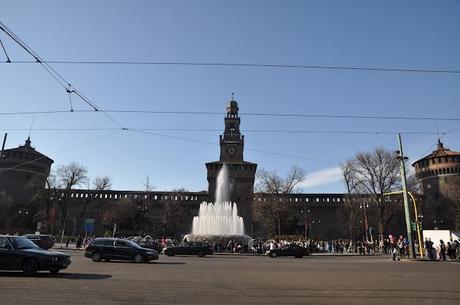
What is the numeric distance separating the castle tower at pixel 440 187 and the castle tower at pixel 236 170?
30.5 m

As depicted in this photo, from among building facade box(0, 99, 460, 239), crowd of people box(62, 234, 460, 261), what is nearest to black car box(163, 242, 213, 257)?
crowd of people box(62, 234, 460, 261)

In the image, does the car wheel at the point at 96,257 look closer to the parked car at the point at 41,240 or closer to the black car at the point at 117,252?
the black car at the point at 117,252

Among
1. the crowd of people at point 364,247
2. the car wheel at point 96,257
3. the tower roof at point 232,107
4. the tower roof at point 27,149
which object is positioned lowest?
the car wheel at point 96,257

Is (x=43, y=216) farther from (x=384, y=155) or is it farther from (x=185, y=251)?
(x=384, y=155)

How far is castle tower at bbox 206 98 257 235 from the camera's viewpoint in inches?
2864

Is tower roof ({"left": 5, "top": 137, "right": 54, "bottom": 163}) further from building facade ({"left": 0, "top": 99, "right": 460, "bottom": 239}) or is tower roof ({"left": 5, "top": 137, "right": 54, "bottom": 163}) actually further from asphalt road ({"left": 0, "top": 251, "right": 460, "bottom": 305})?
asphalt road ({"left": 0, "top": 251, "right": 460, "bottom": 305})

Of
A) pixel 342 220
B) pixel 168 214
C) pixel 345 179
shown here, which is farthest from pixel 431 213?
pixel 168 214

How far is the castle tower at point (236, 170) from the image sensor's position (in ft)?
239

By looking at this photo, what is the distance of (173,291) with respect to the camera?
366 inches

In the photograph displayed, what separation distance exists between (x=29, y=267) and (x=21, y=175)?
246ft

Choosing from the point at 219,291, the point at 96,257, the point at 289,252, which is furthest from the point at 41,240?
the point at 219,291

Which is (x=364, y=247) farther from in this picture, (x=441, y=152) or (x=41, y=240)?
(x=441, y=152)

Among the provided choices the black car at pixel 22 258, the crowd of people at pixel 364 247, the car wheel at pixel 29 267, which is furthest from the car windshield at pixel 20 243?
the crowd of people at pixel 364 247

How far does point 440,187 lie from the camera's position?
7531 cm
